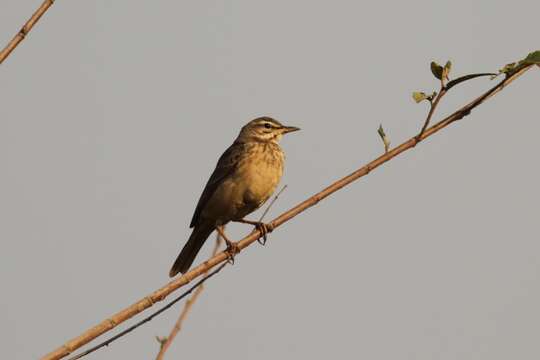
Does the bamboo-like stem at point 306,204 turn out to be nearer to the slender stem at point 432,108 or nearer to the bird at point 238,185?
the slender stem at point 432,108

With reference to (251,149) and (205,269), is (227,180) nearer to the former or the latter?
(251,149)

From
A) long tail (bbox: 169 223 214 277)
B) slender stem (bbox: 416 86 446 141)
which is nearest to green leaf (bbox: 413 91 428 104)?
slender stem (bbox: 416 86 446 141)

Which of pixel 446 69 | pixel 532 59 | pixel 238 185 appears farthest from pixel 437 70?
pixel 238 185

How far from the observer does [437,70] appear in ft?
18.9

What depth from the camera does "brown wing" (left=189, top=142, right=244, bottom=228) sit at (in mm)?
11472

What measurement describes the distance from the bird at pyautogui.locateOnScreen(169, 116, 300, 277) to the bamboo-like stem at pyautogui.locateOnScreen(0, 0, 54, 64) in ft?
20.9

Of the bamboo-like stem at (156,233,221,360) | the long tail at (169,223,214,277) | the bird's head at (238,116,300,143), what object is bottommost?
the bamboo-like stem at (156,233,221,360)

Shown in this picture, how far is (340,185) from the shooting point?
5.45 metres

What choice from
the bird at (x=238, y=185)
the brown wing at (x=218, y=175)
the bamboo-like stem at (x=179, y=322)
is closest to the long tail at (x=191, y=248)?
the bird at (x=238, y=185)

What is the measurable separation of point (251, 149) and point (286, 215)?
5823mm

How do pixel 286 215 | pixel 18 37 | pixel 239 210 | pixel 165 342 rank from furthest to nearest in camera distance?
pixel 239 210, pixel 286 215, pixel 165 342, pixel 18 37

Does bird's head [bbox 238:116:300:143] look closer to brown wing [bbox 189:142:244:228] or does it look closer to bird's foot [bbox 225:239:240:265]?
brown wing [bbox 189:142:244:228]

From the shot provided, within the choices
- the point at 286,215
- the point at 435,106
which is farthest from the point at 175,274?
the point at 435,106

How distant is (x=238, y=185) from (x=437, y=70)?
18.4 feet
